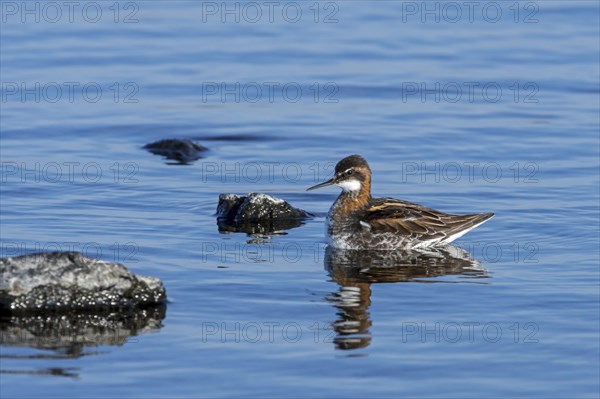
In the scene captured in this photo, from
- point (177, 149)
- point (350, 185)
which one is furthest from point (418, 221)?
point (177, 149)

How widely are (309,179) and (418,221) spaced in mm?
3626

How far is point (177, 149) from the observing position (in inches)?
865

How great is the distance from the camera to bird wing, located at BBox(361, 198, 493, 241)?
17.3 meters

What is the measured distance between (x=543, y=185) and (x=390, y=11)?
1240 cm

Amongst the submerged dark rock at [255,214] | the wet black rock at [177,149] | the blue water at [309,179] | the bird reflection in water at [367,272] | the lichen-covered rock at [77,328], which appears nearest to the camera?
the blue water at [309,179]

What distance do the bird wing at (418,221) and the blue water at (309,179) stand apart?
0.35m

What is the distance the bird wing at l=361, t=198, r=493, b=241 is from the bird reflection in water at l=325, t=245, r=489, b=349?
0.84 feet

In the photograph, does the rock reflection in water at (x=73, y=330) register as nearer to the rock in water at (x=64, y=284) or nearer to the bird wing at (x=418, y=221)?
the rock in water at (x=64, y=284)

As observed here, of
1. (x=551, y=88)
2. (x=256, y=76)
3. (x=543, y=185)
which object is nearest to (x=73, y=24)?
(x=256, y=76)

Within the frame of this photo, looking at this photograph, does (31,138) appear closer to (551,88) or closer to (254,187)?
(254,187)

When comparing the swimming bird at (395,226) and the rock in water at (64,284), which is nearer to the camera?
the rock in water at (64,284)

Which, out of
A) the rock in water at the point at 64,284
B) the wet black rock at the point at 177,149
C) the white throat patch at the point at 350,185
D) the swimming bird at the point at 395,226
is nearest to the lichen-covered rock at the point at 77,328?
the rock in water at the point at 64,284

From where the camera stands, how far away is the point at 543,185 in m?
19.8

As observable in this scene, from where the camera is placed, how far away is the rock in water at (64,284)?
43.3 ft
